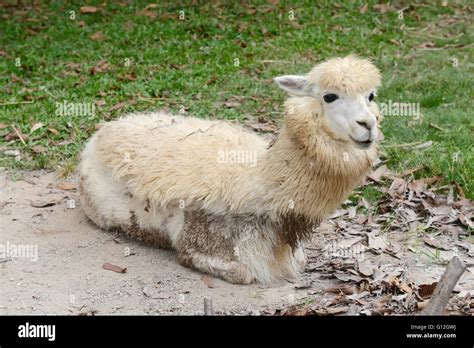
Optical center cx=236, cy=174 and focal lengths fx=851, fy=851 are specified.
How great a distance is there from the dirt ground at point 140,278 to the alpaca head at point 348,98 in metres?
1.21

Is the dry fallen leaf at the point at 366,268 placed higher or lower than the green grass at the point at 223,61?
lower

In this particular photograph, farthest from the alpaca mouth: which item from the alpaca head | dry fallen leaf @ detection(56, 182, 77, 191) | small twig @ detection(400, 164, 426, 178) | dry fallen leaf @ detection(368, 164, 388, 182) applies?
dry fallen leaf @ detection(56, 182, 77, 191)

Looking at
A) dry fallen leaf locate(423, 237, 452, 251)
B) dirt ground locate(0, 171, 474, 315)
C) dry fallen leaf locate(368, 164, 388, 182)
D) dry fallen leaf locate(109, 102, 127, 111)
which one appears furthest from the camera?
dry fallen leaf locate(109, 102, 127, 111)

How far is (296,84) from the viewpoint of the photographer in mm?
6453

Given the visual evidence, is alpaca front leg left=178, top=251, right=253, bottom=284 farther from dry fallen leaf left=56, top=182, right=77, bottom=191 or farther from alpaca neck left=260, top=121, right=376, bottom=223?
dry fallen leaf left=56, top=182, right=77, bottom=191

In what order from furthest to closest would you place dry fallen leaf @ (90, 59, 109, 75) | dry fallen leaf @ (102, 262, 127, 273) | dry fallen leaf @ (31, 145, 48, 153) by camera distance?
dry fallen leaf @ (90, 59, 109, 75) → dry fallen leaf @ (31, 145, 48, 153) → dry fallen leaf @ (102, 262, 127, 273)

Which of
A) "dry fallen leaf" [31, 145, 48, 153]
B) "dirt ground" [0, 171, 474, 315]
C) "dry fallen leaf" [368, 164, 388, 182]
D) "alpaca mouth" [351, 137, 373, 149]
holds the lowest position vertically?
"dirt ground" [0, 171, 474, 315]

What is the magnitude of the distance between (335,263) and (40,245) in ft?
8.37

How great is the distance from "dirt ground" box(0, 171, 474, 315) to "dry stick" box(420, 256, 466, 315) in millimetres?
759

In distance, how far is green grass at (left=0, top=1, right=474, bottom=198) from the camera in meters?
9.76

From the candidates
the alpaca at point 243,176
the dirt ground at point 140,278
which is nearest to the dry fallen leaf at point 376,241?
the dirt ground at point 140,278

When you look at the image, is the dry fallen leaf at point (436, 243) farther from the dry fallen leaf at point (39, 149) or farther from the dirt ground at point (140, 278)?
the dry fallen leaf at point (39, 149)

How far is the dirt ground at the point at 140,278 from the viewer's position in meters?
6.30

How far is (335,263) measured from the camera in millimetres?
7090
